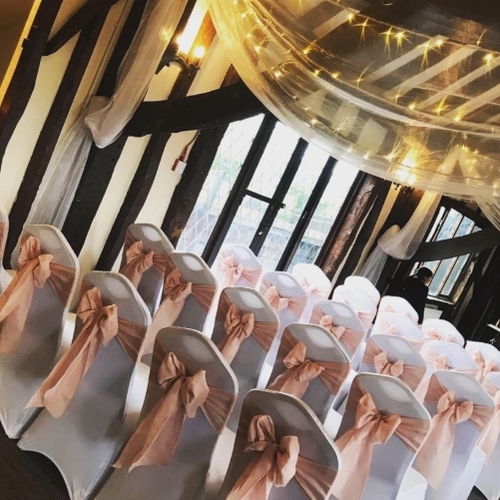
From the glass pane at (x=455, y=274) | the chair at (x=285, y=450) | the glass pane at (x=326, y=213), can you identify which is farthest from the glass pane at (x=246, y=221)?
the glass pane at (x=455, y=274)

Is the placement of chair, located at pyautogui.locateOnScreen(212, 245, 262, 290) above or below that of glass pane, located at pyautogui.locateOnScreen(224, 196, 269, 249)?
below

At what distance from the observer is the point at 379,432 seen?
250 cm

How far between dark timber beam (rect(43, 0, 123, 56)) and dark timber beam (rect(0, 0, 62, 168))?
0.30 feet

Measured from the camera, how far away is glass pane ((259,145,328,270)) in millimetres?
5969

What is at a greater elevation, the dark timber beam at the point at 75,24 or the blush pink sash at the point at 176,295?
the dark timber beam at the point at 75,24

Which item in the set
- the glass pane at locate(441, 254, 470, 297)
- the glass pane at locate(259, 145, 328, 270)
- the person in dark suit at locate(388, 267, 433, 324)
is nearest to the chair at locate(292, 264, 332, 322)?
the glass pane at locate(259, 145, 328, 270)

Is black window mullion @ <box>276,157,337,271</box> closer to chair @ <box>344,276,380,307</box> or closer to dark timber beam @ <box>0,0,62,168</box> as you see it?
chair @ <box>344,276,380,307</box>

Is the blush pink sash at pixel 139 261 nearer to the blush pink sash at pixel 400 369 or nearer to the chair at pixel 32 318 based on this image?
the chair at pixel 32 318

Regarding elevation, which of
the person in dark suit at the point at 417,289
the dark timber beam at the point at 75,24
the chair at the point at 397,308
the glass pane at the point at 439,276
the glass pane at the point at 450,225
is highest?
the glass pane at the point at 450,225

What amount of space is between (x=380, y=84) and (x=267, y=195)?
15.7 feet

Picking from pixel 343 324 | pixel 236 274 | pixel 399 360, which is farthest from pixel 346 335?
pixel 236 274

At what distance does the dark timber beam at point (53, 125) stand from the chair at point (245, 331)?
60.1 inches

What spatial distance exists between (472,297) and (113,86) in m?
6.13

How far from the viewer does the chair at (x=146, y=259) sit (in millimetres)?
3619
